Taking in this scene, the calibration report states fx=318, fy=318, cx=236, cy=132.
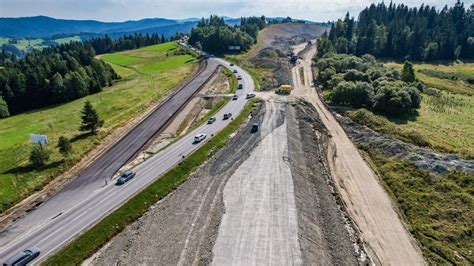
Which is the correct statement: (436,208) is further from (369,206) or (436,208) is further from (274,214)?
(274,214)

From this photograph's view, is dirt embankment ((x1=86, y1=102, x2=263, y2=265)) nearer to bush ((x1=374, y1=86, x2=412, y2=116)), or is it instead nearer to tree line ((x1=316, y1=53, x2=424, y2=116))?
tree line ((x1=316, y1=53, x2=424, y2=116))

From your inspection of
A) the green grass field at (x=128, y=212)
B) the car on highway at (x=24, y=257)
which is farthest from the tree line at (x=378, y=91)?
the car on highway at (x=24, y=257)

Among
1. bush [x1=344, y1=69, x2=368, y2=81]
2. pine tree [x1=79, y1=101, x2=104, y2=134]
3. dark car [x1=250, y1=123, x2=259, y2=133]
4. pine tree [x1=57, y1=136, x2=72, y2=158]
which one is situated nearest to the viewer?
pine tree [x1=57, y1=136, x2=72, y2=158]

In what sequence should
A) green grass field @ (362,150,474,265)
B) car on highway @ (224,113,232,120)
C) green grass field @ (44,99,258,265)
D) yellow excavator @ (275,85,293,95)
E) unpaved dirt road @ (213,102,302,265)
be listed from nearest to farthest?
unpaved dirt road @ (213,102,302,265)
green grass field @ (44,99,258,265)
green grass field @ (362,150,474,265)
car on highway @ (224,113,232,120)
yellow excavator @ (275,85,293,95)

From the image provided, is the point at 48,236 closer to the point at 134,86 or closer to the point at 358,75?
the point at 134,86

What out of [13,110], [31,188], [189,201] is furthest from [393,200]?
[13,110]

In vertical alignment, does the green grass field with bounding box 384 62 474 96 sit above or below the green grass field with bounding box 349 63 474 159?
above

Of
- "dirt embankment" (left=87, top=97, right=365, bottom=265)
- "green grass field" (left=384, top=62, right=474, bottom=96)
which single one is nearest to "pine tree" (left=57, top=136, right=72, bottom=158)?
"dirt embankment" (left=87, top=97, right=365, bottom=265)
